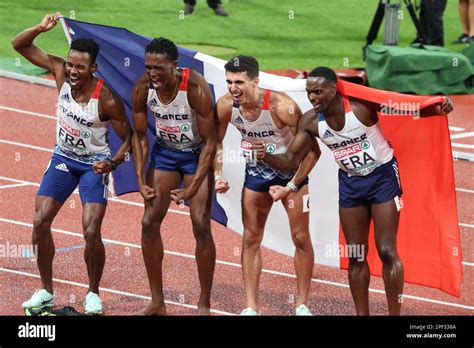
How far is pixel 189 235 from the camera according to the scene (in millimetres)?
12273

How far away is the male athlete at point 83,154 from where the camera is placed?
9.47 m

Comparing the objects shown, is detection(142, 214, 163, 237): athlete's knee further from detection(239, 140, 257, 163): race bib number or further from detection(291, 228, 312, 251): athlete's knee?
detection(291, 228, 312, 251): athlete's knee

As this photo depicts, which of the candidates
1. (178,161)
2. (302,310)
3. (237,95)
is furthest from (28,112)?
(302,310)

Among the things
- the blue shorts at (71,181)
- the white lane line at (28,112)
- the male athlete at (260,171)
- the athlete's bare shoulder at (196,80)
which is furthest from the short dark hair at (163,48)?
the white lane line at (28,112)

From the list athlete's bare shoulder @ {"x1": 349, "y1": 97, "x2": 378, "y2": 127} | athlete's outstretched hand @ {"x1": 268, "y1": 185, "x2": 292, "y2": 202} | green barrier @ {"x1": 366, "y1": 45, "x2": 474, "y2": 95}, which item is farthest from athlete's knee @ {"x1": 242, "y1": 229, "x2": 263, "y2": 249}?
green barrier @ {"x1": 366, "y1": 45, "x2": 474, "y2": 95}

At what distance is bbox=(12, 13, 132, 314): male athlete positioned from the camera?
9.47 meters

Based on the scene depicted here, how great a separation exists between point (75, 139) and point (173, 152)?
79 cm

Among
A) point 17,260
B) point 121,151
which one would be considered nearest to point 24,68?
point 17,260

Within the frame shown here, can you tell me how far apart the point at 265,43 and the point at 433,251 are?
11.2 meters

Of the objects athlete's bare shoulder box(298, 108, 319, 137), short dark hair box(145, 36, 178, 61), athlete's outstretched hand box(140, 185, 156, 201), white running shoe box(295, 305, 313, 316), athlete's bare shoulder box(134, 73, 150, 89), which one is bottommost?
white running shoe box(295, 305, 313, 316)

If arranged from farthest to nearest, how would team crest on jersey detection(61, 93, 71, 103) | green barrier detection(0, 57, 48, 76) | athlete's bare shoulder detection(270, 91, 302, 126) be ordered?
green barrier detection(0, 57, 48, 76)
team crest on jersey detection(61, 93, 71, 103)
athlete's bare shoulder detection(270, 91, 302, 126)

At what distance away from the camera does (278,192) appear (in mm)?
9172

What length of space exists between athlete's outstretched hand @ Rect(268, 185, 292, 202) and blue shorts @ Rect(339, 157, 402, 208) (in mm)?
447

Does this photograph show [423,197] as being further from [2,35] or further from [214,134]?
[2,35]
